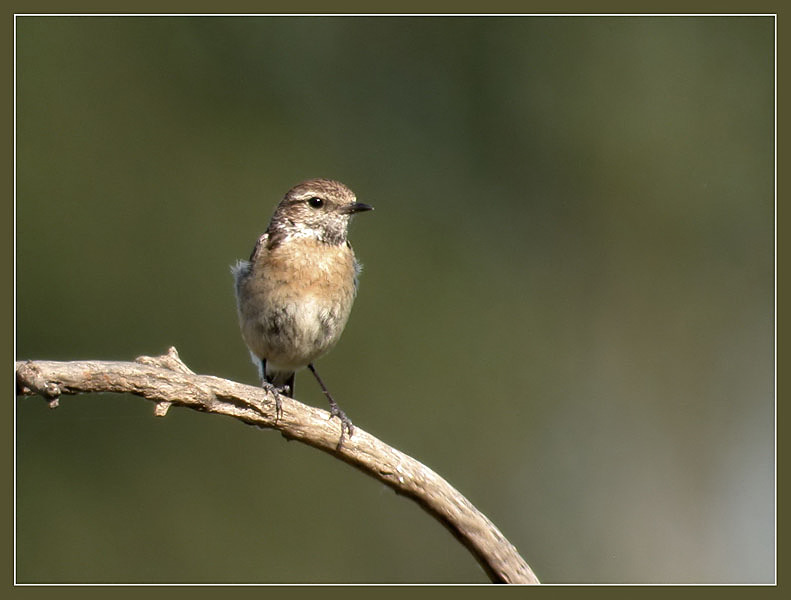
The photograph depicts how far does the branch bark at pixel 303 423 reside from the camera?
5523mm

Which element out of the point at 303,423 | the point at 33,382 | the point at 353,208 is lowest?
the point at 303,423

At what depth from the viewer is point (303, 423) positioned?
6367mm

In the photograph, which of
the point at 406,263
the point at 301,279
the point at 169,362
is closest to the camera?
the point at 169,362

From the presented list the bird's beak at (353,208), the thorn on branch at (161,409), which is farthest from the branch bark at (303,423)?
the bird's beak at (353,208)

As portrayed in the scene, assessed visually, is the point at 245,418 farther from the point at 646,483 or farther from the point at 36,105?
the point at 646,483

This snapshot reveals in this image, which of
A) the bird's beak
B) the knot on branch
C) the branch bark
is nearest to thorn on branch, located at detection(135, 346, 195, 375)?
the branch bark

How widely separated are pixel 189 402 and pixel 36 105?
8023 mm

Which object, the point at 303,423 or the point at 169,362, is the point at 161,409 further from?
the point at 303,423

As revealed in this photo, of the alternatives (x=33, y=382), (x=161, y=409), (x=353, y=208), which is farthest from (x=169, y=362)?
(x=353, y=208)

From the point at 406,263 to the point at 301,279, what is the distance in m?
7.38

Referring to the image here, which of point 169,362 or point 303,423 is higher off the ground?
point 169,362

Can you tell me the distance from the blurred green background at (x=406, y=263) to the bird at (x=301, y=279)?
300cm

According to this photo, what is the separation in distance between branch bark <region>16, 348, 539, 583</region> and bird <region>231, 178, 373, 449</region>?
1.96 ft

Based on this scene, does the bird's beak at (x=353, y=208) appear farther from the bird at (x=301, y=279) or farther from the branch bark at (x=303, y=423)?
the branch bark at (x=303, y=423)
